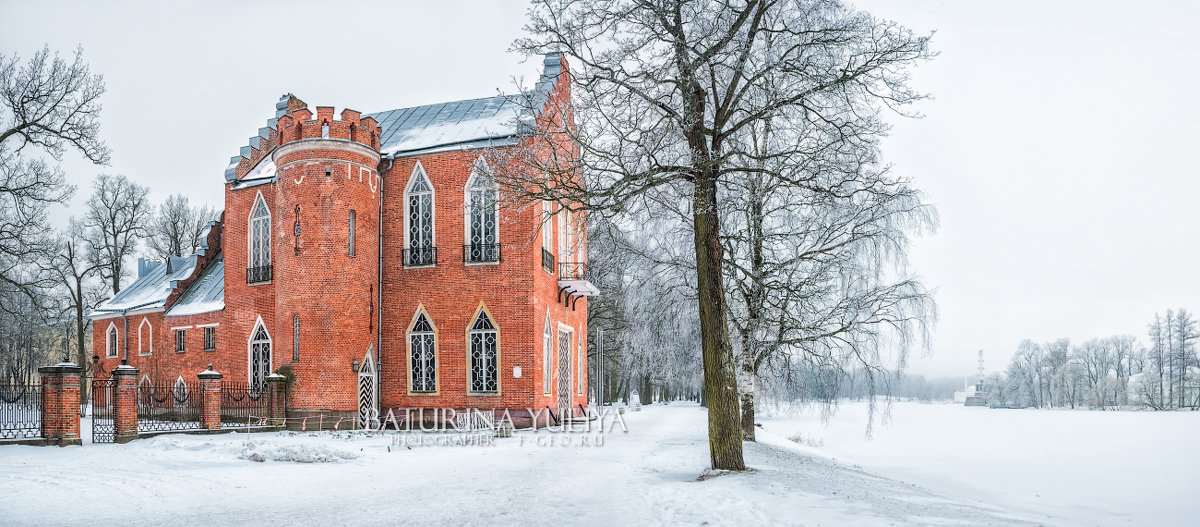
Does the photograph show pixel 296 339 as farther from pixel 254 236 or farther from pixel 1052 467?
pixel 1052 467

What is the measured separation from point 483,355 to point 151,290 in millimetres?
18229

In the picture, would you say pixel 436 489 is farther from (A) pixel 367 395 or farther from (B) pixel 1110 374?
(B) pixel 1110 374

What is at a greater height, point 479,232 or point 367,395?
point 479,232

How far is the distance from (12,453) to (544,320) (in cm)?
1289

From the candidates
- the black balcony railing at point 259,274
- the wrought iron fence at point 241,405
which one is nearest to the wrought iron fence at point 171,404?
the wrought iron fence at point 241,405

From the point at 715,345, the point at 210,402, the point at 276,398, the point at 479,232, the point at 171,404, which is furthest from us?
the point at 171,404

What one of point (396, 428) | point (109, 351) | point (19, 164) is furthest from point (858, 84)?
point (109, 351)

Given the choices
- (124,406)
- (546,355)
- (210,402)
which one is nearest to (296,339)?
(210,402)

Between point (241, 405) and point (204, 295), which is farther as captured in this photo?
point (204, 295)

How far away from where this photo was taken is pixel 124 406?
17219 millimetres

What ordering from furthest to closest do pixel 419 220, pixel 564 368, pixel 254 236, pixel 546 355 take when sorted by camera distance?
pixel 564 368 → pixel 254 236 → pixel 546 355 → pixel 419 220

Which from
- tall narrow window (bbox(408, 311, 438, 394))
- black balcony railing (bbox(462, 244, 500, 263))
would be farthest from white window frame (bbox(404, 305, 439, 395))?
black balcony railing (bbox(462, 244, 500, 263))

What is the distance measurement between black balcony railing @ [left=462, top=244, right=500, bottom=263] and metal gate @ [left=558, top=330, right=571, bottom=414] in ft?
13.6

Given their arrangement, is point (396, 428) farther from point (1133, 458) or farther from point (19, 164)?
point (1133, 458)
